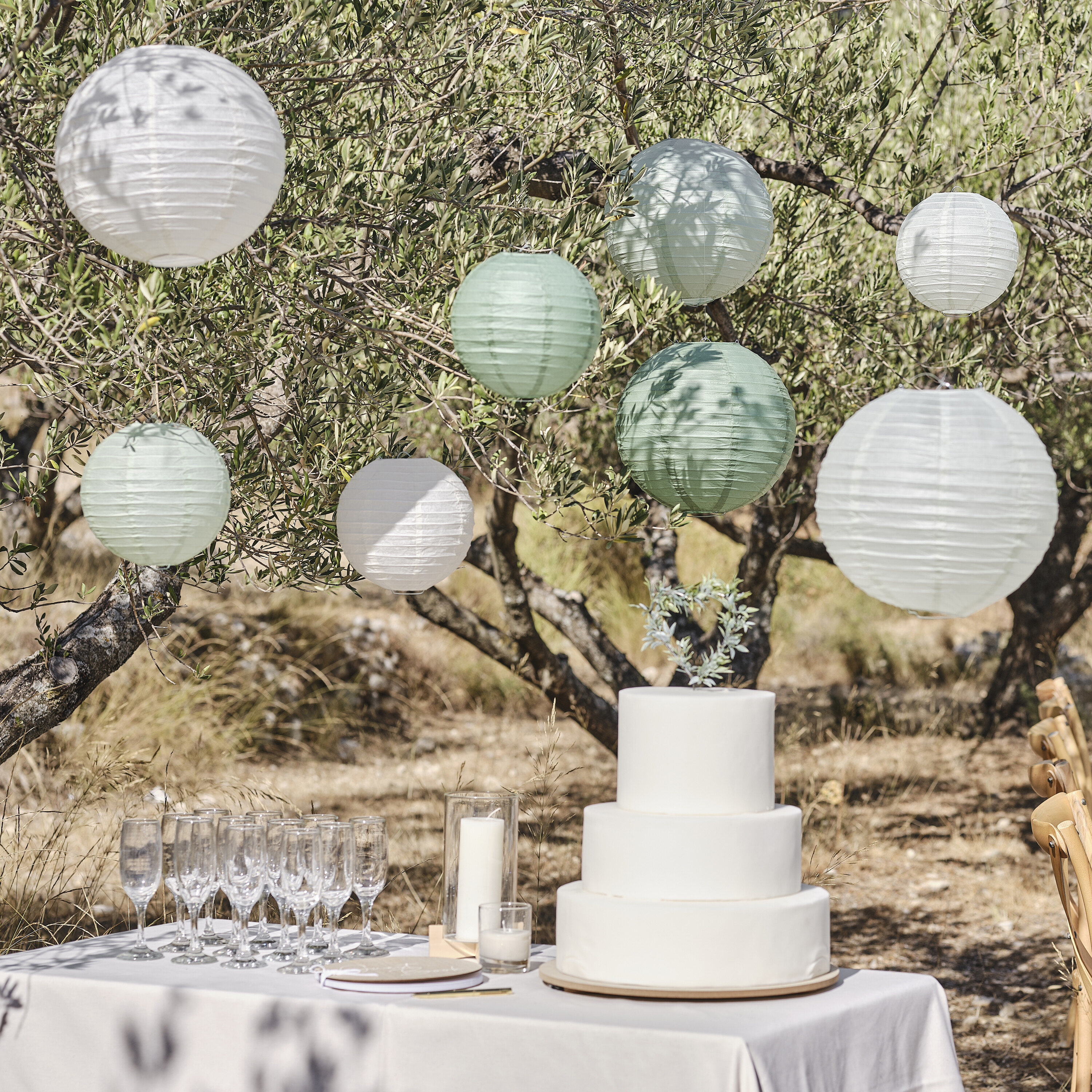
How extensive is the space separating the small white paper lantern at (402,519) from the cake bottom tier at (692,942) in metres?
1.06

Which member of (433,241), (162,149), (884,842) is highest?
(433,241)

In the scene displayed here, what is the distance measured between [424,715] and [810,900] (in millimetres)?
10862

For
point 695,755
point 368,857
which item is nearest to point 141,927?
point 368,857

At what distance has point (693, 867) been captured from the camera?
10.7 feet

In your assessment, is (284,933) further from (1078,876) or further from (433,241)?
(1078,876)

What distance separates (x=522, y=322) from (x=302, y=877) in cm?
146

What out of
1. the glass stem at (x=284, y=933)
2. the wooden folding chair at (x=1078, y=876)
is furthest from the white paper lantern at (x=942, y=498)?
the glass stem at (x=284, y=933)

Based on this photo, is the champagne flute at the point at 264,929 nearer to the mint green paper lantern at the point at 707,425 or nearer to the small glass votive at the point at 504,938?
the small glass votive at the point at 504,938

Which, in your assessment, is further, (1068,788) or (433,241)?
(1068,788)

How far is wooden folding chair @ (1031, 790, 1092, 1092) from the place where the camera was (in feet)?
13.0

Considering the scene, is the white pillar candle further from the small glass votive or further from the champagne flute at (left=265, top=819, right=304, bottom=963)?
the champagne flute at (left=265, top=819, right=304, bottom=963)

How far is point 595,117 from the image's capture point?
492 cm

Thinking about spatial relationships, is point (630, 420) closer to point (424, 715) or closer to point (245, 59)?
point (245, 59)

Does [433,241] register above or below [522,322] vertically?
above
